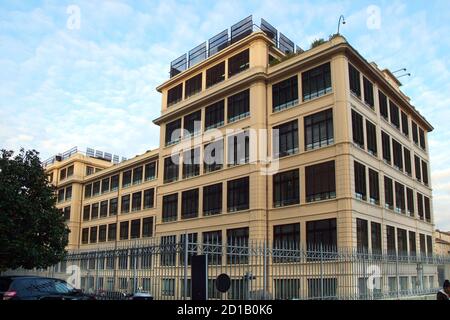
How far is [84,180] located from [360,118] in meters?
46.8

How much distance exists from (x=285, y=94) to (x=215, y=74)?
24.6 feet

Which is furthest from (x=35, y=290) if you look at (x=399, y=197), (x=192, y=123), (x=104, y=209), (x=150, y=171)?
(x=104, y=209)

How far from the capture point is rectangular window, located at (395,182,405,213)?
3600cm

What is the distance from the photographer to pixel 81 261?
63.9 feet

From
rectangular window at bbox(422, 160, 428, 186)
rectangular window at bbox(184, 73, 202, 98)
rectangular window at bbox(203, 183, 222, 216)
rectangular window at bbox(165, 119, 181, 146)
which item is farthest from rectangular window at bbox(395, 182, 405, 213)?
rectangular window at bbox(165, 119, 181, 146)

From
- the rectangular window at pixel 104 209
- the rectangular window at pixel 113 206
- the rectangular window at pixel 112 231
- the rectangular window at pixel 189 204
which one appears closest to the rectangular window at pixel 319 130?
the rectangular window at pixel 189 204

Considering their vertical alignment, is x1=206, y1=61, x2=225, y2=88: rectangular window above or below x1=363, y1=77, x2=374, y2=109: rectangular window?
above

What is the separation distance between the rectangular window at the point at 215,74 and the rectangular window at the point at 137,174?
21379 mm

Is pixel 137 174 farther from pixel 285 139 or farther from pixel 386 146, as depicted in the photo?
pixel 386 146

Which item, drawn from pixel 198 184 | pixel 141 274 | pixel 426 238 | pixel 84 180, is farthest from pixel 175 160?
pixel 84 180

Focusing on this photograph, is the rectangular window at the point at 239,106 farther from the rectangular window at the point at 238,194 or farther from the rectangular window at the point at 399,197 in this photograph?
the rectangular window at the point at 399,197

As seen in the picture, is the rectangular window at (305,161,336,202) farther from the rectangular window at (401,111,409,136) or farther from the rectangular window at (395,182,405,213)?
the rectangular window at (401,111,409,136)

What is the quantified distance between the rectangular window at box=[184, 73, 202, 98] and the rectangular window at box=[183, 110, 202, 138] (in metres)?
1.97

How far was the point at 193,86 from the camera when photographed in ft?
136
